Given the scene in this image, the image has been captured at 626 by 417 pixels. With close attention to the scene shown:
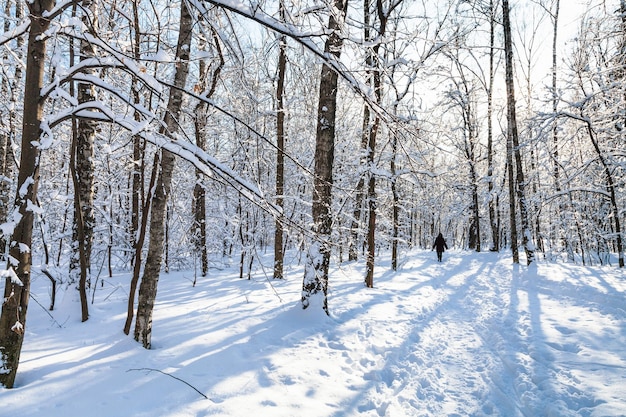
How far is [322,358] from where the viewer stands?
15.6 feet

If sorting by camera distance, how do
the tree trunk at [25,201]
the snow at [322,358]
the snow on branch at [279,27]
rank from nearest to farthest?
the snow on branch at [279,27], the tree trunk at [25,201], the snow at [322,358]

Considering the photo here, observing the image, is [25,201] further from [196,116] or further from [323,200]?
[323,200]

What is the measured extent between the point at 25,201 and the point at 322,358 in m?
3.85

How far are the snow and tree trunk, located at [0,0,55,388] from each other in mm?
375

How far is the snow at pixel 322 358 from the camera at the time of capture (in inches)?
130

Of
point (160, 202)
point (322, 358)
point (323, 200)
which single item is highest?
point (323, 200)

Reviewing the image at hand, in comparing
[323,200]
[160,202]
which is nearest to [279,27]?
[160,202]

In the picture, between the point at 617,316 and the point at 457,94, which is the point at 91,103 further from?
the point at 457,94

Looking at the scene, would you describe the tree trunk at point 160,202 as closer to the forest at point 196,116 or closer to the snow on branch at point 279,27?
the forest at point 196,116

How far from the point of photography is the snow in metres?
3.30

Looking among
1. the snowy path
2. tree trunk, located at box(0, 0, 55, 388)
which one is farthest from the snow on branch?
the snowy path

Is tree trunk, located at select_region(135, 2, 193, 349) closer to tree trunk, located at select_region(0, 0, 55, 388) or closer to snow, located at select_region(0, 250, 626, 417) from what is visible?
snow, located at select_region(0, 250, 626, 417)

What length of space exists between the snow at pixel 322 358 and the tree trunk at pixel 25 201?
37 centimetres

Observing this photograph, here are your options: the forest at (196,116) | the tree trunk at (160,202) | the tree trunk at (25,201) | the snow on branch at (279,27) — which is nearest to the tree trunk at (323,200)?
the forest at (196,116)
